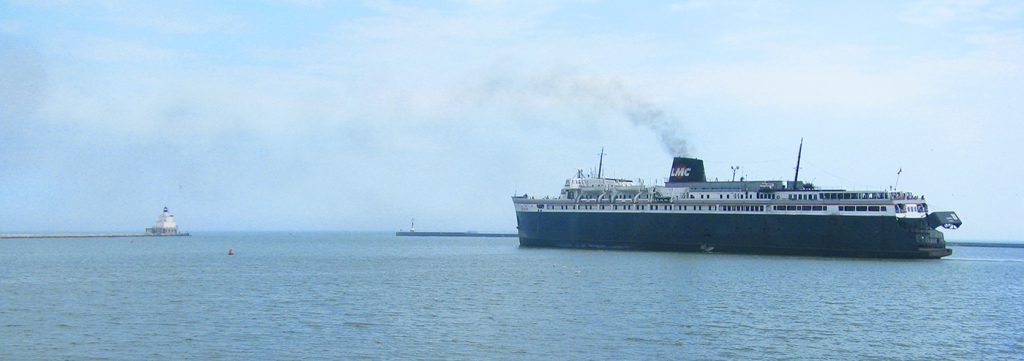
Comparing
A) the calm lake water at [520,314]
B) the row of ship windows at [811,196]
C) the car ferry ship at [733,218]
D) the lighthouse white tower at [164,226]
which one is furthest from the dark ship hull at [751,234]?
the lighthouse white tower at [164,226]

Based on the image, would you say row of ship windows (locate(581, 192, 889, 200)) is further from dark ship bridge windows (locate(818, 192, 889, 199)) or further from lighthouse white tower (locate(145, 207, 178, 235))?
lighthouse white tower (locate(145, 207, 178, 235))

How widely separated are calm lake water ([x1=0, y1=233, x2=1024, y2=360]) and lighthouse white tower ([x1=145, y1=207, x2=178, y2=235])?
129m

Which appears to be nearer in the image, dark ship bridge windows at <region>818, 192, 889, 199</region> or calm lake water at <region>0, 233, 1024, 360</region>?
Answer: calm lake water at <region>0, 233, 1024, 360</region>

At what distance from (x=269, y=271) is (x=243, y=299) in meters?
22.7

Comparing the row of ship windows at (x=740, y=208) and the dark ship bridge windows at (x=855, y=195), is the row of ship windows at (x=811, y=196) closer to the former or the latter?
the dark ship bridge windows at (x=855, y=195)

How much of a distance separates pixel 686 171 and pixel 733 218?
8777mm

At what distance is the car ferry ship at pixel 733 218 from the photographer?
7069 centimetres

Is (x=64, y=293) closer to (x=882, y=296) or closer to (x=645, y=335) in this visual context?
(x=645, y=335)

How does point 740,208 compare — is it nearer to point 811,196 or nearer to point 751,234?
point 751,234

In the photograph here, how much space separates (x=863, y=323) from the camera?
35.3 metres

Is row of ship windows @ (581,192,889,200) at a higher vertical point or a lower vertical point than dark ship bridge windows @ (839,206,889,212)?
higher

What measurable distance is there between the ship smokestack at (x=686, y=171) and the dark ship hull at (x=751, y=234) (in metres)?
4.71

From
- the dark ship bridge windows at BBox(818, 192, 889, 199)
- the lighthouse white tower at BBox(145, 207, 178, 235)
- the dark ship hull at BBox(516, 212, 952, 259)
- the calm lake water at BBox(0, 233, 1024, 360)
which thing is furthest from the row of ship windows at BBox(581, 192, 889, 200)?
the lighthouse white tower at BBox(145, 207, 178, 235)

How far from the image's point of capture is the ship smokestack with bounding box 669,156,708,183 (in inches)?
3361
